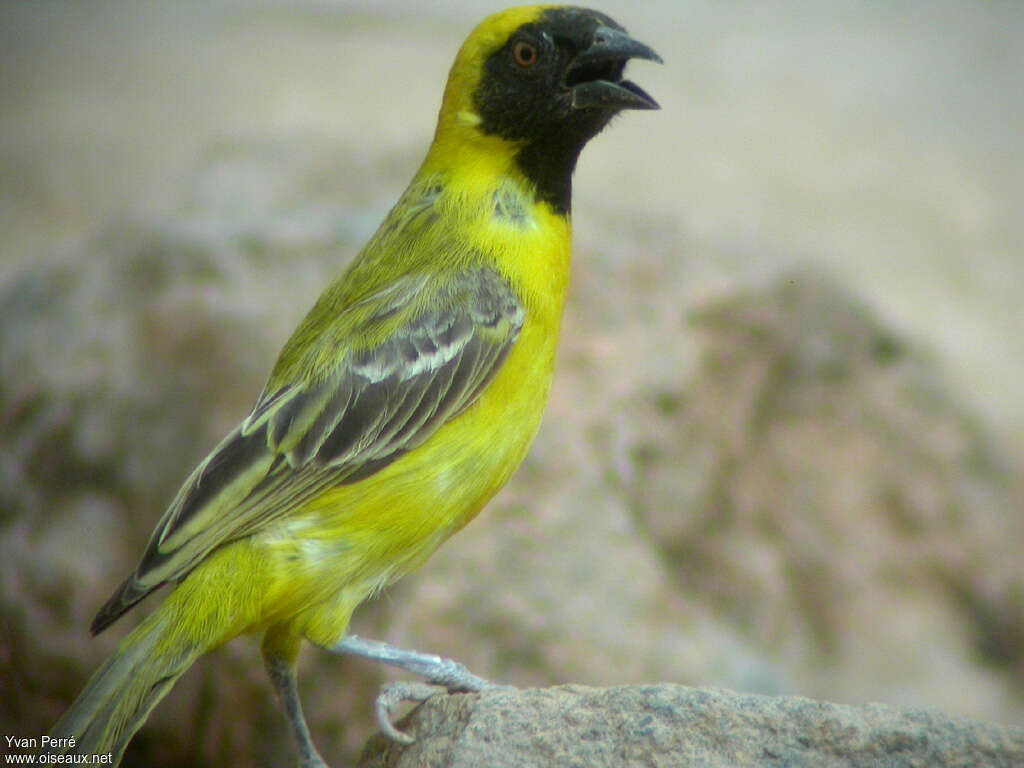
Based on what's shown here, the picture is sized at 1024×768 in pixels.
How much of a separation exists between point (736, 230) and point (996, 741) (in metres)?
5.84

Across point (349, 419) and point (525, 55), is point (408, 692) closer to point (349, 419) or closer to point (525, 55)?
point (349, 419)

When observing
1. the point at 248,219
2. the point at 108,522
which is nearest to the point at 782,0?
the point at 248,219

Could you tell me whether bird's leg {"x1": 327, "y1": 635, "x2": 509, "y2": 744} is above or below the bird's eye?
below

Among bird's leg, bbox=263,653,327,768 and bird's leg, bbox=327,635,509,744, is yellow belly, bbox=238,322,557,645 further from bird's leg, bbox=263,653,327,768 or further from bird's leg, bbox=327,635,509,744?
bird's leg, bbox=263,653,327,768

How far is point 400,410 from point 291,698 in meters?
0.99

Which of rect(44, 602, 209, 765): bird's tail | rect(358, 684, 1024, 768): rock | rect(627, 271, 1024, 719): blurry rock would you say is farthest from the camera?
rect(627, 271, 1024, 719): blurry rock

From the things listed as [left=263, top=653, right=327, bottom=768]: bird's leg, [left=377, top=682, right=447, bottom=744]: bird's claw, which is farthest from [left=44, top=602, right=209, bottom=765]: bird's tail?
[left=377, top=682, right=447, bottom=744]: bird's claw

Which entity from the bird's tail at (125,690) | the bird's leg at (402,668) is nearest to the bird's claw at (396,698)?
the bird's leg at (402,668)

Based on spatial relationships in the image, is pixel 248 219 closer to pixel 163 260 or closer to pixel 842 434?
pixel 163 260

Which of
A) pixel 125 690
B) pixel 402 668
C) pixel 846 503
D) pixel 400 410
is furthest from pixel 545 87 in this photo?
pixel 846 503

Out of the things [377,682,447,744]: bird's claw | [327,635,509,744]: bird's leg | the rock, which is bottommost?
[377,682,447,744]: bird's claw

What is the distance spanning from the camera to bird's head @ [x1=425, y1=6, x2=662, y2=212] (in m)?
3.95

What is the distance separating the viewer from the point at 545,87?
3.98 m

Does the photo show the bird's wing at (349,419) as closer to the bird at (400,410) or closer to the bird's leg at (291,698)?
the bird at (400,410)
